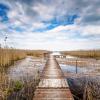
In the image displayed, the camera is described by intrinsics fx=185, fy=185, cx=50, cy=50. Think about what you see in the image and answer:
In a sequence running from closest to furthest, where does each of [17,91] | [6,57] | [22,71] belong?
[17,91], [22,71], [6,57]

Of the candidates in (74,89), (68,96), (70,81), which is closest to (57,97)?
(68,96)

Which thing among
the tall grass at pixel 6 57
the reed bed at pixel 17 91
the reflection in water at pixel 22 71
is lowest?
the reed bed at pixel 17 91

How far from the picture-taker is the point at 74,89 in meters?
7.34

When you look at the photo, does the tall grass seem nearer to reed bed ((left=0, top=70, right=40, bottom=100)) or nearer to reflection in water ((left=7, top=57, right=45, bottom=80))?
reflection in water ((left=7, top=57, right=45, bottom=80))

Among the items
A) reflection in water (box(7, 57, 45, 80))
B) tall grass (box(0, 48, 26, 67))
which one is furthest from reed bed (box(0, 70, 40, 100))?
tall grass (box(0, 48, 26, 67))

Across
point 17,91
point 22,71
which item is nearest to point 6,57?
Result: point 22,71

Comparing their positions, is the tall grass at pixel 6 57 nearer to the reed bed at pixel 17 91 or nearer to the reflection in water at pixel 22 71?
the reflection in water at pixel 22 71

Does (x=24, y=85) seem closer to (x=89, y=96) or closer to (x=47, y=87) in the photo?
(x=47, y=87)

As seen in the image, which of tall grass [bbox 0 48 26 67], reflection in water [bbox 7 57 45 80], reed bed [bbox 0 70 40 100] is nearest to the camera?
reed bed [bbox 0 70 40 100]

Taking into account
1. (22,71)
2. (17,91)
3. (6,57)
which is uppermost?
(6,57)

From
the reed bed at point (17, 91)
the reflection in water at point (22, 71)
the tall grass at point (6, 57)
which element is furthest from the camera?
the tall grass at point (6, 57)

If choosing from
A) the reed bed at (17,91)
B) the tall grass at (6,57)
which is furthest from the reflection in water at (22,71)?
the reed bed at (17,91)

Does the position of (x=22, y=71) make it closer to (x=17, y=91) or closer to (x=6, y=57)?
(x=6, y=57)

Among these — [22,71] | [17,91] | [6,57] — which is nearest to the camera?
[17,91]
